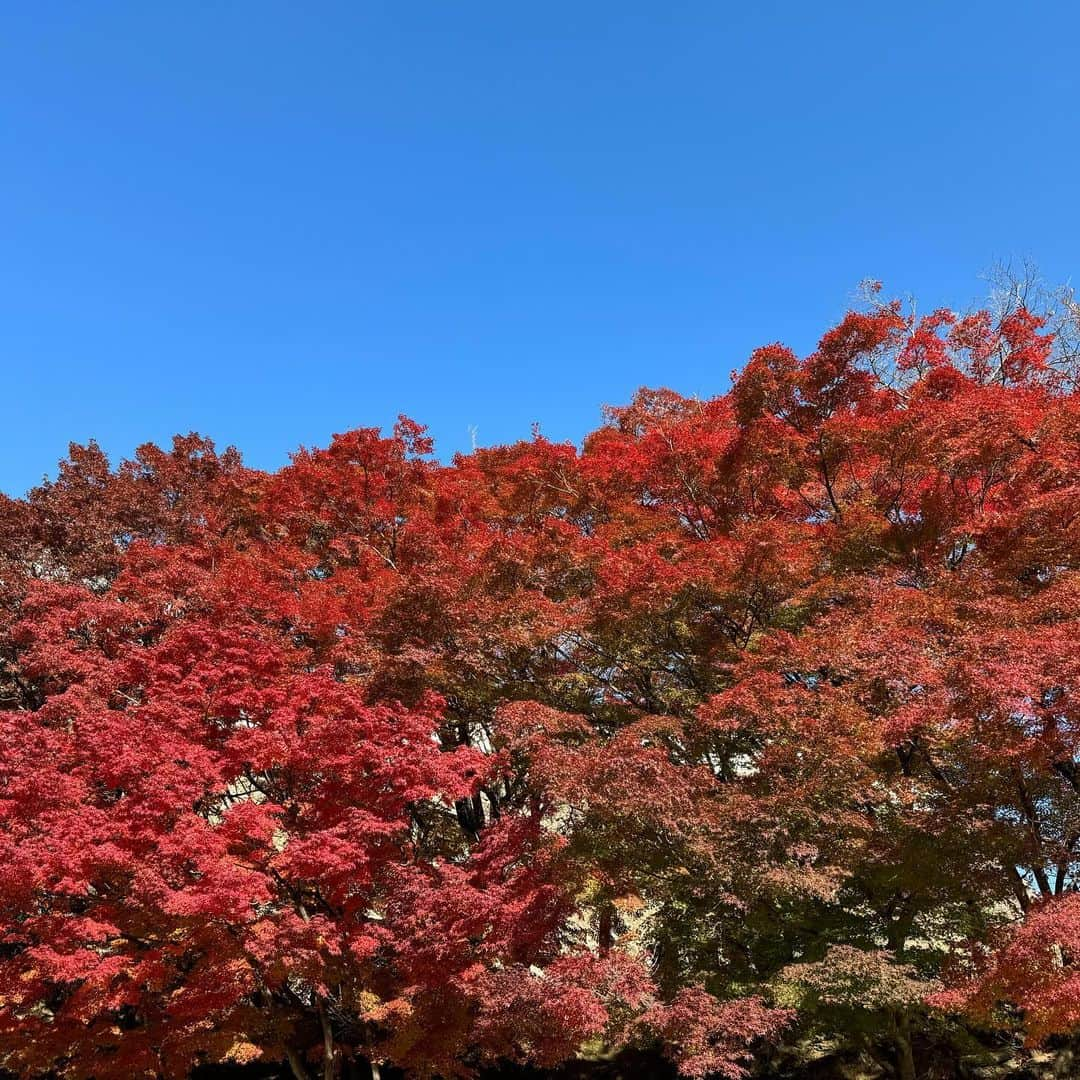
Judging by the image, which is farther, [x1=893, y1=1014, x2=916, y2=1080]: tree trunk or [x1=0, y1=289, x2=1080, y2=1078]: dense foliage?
[x1=893, y1=1014, x2=916, y2=1080]: tree trunk

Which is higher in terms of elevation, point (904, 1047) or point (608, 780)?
point (608, 780)

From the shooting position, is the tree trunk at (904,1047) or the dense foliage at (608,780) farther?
the tree trunk at (904,1047)

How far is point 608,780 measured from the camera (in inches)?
392

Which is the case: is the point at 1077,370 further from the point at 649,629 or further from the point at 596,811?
the point at 596,811

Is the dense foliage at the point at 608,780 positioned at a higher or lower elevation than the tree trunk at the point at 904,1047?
higher

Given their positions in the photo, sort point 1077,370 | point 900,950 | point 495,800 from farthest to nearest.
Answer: point 1077,370
point 495,800
point 900,950

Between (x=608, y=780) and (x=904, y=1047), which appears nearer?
(x=608, y=780)

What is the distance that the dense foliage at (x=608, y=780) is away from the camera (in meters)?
9.21

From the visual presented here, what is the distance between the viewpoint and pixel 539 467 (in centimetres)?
2059

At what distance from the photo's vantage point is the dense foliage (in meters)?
9.21

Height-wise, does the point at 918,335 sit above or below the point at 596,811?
above

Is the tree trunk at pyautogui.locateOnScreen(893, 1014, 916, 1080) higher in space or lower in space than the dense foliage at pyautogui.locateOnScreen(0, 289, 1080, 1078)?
lower

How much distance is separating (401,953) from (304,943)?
144cm

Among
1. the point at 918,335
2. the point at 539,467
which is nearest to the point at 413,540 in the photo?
the point at 539,467
